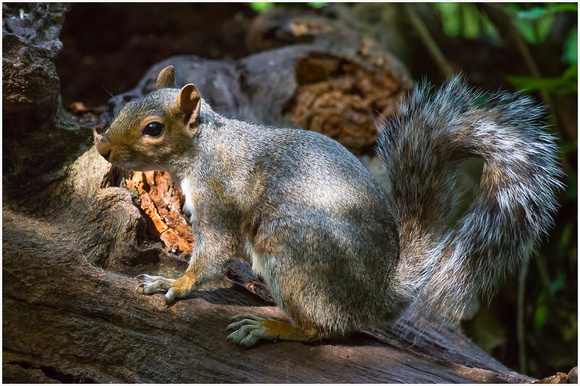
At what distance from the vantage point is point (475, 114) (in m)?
1.87

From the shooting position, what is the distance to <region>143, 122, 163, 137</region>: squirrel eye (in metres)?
1.79

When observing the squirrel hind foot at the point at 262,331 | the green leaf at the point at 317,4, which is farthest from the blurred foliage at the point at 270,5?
the squirrel hind foot at the point at 262,331

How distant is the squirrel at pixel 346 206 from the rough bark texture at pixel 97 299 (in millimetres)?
95

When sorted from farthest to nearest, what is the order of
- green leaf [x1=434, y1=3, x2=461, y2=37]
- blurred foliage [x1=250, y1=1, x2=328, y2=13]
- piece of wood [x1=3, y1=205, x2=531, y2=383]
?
green leaf [x1=434, y1=3, x2=461, y2=37] → blurred foliage [x1=250, y1=1, x2=328, y2=13] → piece of wood [x1=3, y1=205, x2=531, y2=383]

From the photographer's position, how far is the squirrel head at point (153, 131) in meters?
1.77

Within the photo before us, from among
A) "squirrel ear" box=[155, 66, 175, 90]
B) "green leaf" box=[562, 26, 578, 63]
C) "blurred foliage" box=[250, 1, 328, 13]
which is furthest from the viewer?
"blurred foliage" box=[250, 1, 328, 13]

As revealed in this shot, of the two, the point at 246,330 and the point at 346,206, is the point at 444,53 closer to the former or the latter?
the point at 346,206

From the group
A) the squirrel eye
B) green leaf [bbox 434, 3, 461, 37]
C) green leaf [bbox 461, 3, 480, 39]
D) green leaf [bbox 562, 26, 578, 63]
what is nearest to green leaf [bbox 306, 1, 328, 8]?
green leaf [bbox 434, 3, 461, 37]

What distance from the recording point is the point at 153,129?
1.80m

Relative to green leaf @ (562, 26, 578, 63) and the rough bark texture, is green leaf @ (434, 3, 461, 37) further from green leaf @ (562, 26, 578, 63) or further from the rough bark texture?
the rough bark texture

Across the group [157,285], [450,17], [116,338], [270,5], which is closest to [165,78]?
[157,285]

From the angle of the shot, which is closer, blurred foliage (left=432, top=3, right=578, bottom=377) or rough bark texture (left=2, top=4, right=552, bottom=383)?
rough bark texture (left=2, top=4, right=552, bottom=383)

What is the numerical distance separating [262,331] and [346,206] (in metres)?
0.54

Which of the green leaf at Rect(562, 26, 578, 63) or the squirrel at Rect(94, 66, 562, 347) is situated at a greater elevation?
the green leaf at Rect(562, 26, 578, 63)
